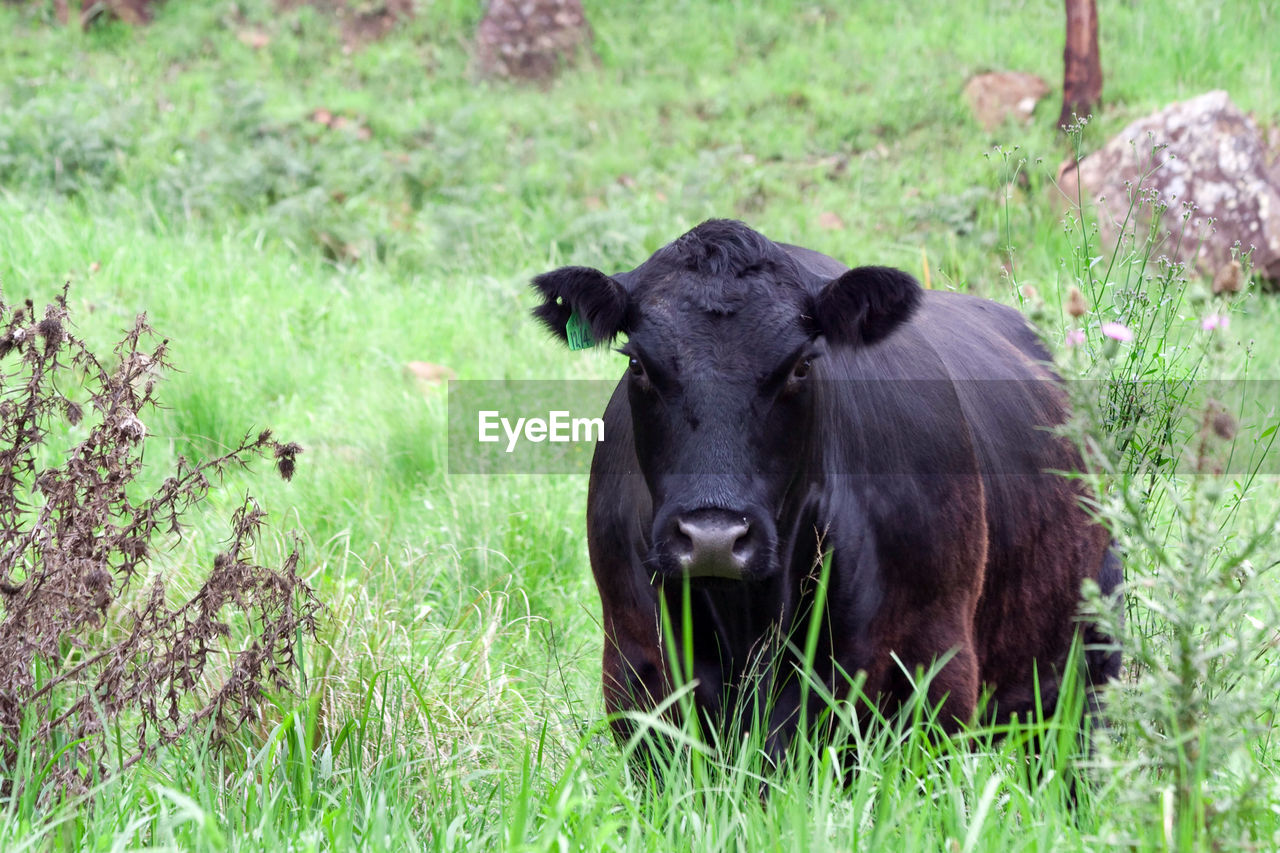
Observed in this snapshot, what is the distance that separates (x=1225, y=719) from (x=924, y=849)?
553 millimetres

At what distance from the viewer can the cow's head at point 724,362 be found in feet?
9.39

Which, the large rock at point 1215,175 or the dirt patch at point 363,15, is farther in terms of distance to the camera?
the dirt patch at point 363,15

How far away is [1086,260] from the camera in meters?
3.49

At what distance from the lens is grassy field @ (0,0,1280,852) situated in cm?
249

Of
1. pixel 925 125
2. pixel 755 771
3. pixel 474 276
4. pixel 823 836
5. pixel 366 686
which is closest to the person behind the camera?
pixel 823 836

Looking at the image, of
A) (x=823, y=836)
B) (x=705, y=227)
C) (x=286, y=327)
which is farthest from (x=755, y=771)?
(x=286, y=327)

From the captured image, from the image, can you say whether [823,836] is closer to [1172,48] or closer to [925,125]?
[925,125]

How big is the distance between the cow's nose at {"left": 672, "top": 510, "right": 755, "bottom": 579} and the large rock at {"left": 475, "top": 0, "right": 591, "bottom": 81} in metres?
11.0

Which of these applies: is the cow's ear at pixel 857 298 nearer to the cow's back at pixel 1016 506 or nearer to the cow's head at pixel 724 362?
the cow's head at pixel 724 362

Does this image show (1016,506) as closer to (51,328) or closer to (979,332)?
(979,332)

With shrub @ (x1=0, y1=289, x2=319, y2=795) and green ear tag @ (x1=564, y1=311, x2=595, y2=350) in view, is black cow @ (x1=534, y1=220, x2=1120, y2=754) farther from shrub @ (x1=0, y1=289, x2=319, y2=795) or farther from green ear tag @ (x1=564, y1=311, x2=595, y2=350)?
shrub @ (x1=0, y1=289, x2=319, y2=795)

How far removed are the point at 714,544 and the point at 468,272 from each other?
687 centimetres

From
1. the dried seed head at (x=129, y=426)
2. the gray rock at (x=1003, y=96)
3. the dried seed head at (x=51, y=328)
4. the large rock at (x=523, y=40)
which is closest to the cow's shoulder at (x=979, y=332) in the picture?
the dried seed head at (x=129, y=426)

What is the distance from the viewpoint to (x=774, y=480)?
304 centimetres
